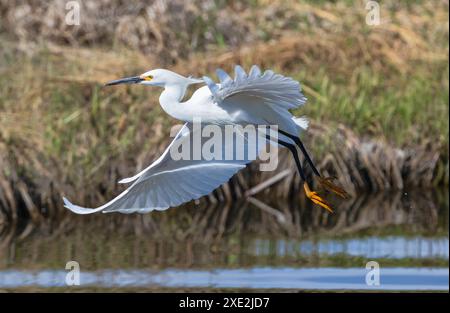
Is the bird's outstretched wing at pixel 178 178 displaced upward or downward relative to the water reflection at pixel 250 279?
upward

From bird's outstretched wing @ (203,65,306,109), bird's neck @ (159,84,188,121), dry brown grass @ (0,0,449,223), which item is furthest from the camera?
dry brown grass @ (0,0,449,223)

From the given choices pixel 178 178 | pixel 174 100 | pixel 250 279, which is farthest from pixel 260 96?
pixel 250 279

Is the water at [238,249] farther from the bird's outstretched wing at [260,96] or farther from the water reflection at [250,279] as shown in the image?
the bird's outstretched wing at [260,96]

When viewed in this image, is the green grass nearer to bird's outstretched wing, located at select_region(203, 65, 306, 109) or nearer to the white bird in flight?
→ the white bird in flight

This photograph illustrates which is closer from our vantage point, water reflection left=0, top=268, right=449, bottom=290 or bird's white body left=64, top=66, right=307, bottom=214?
bird's white body left=64, top=66, right=307, bottom=214

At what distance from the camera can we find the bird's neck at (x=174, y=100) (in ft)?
29.1

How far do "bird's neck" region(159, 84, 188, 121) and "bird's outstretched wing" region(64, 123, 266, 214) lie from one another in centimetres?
34

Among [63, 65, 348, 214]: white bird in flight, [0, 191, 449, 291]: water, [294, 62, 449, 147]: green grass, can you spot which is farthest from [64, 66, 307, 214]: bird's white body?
[294, 62, 449, 147]: green grass

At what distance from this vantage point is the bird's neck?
8.88 m

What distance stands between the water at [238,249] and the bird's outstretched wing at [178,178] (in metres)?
1.69

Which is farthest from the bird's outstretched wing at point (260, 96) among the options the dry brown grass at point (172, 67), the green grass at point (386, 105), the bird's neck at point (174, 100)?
the green grass at point (386, 105)
